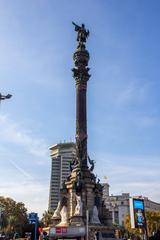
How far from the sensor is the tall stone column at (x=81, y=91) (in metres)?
54.6

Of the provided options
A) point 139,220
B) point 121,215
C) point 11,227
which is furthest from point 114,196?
point 139,220

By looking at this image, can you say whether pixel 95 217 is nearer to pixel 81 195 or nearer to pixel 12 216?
pixel 81 195

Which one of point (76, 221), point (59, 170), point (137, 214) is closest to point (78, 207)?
point (76, 221)

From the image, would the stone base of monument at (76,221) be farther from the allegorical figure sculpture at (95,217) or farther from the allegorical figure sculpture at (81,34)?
the allegorical figure sculpture at (81,34)

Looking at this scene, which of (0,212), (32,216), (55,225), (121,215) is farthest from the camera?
(121,215)

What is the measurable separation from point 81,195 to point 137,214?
19781 millimetres

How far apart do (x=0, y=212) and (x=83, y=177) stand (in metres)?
36.6

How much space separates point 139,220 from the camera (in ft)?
103

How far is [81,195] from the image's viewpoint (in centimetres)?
5016

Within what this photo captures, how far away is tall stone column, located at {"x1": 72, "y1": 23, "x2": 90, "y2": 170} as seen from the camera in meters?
54.6

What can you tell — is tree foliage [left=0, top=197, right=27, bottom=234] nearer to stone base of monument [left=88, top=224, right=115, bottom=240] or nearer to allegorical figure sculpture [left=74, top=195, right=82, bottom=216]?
allegorical figure sculpture [left=74, top=195, right=82, bottom=216]

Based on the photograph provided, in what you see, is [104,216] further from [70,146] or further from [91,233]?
[70,146]

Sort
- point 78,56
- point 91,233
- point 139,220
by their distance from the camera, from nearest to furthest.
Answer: point 139,220 < point 91,233 < point 78,56

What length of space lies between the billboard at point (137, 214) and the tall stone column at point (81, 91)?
21.4 meters
